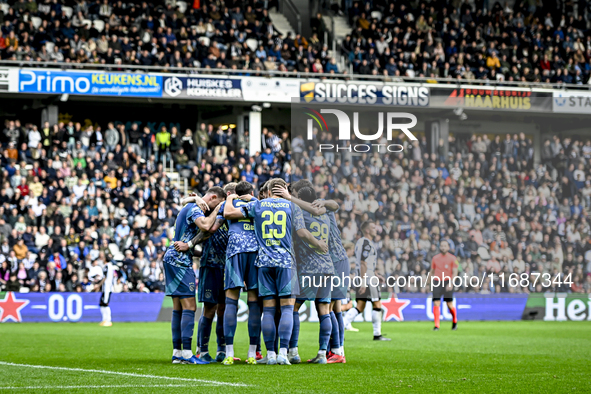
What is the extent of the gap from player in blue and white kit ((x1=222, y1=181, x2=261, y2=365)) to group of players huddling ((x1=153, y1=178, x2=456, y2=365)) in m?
0.01

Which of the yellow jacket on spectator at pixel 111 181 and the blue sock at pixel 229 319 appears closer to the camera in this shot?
the blue sock at pixel 229 319

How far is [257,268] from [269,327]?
76 centimetres

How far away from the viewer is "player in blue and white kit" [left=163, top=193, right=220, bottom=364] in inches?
426

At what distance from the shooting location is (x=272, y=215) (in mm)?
10711

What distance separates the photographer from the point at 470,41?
33938 millimetres

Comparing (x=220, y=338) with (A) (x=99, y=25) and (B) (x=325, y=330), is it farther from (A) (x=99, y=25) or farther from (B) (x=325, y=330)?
(A) (x=99, y=25)

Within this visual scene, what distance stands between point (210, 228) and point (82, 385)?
9.94 feet

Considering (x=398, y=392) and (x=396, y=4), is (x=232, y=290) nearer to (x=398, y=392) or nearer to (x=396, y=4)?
(x=398, y=392)

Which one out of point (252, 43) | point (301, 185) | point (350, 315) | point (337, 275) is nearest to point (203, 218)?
point (301, 185)

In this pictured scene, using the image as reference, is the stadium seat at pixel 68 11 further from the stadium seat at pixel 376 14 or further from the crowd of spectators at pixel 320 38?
the stadium seat at pixel 376 14

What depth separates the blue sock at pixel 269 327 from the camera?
1050 cm

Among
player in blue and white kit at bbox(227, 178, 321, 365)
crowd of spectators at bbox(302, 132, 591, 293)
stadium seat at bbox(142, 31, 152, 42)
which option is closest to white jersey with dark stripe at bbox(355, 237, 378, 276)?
crowd of spectators at bbox(302, 132, 591, 293)

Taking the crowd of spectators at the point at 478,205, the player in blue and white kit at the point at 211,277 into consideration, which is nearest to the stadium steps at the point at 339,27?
the crowd of spectators at the point at 478,205

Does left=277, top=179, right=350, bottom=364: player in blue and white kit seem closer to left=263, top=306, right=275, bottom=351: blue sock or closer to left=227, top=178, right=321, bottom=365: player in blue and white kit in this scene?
left=227, top=178, right=321, bottom=365: player in blue and white kit
